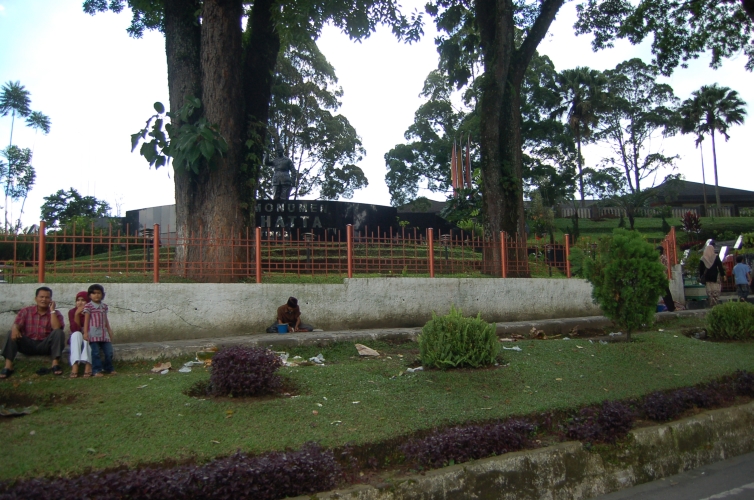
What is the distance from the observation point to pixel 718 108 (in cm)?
4100

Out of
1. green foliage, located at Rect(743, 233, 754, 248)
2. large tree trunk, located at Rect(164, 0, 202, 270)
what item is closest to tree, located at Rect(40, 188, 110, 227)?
large tree trunk, located at Rect(164, 0, 202, 270)

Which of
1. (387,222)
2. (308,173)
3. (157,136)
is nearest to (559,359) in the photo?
(157,136)

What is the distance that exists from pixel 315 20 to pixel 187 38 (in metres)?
3.27

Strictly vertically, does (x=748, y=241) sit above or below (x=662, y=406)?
above

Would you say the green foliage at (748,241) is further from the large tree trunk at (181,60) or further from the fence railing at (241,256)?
the large tree trunk at (181,60)

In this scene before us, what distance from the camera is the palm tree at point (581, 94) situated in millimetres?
34769

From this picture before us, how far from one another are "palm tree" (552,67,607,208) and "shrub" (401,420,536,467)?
32.9 m

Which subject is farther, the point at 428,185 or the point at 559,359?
the point at 428,185

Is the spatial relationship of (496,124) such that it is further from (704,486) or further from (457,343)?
(704,486)

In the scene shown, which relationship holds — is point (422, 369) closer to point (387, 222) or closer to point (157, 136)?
point (157, 136)

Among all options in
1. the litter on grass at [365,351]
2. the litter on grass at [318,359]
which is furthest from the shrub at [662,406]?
the litter on grass at [318,359]

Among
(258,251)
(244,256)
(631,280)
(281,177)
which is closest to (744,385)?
(631,280)

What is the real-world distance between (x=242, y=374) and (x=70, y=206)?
33050mm

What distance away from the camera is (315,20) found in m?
13.3
